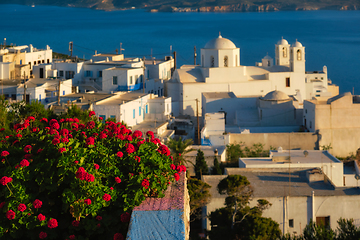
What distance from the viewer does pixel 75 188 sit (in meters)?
3.88

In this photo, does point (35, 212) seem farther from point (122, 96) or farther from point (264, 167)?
point (122, 96)

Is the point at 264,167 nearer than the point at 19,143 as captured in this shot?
No

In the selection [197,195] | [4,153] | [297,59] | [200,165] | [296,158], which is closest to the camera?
[4,153]

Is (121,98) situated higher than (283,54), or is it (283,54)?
(283,54)

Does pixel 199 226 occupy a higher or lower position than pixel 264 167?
lower

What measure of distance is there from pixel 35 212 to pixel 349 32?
133 m

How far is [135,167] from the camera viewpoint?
4.25m

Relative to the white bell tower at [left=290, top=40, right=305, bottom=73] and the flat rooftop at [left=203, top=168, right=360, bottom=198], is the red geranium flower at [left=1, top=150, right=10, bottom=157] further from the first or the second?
the white bell tower at [left=290, top=40, right=305, bottom=73]

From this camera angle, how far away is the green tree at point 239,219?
393 inches

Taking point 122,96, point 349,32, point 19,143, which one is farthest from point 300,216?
point 349,32

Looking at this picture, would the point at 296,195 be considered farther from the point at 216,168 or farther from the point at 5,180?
the point at 5,180

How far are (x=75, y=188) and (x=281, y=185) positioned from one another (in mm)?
11099

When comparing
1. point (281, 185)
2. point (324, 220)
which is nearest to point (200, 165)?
point (281, 185)

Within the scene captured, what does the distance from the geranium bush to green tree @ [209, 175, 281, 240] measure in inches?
236
